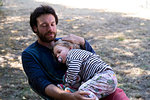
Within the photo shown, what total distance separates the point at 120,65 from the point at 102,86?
3070 mm

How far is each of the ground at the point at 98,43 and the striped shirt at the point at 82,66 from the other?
1.90 meters

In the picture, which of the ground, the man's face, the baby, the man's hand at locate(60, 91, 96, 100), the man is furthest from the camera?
the ground

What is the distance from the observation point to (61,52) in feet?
7.90

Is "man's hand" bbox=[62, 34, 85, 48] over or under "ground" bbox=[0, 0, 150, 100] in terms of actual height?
over

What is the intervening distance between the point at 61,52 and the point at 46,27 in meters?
0.41

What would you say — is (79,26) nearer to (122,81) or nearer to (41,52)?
(122,81)

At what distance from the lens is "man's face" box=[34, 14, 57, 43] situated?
2.58 m

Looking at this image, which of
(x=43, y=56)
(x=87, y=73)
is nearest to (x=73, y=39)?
(x=43, y=56)

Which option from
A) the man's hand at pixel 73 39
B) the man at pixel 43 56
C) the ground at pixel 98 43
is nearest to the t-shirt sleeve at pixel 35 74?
the man at pixel 43 56

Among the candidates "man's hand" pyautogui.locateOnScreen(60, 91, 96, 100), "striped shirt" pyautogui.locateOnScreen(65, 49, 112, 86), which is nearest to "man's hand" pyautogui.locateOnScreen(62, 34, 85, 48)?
"striped shirt" pyautogui.locateOnScreen(65, 49, 112, 86)

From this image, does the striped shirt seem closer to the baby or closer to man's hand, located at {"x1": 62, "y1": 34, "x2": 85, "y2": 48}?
the baby

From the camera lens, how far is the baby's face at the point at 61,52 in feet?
7.87

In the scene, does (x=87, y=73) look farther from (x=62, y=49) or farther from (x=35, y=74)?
(x=35, y=74)

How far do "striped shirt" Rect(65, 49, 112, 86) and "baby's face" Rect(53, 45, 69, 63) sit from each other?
87mm
